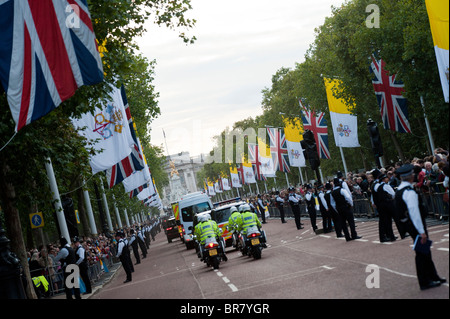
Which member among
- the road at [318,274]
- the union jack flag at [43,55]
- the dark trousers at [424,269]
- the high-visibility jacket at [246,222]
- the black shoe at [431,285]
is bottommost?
the road at [318,274]

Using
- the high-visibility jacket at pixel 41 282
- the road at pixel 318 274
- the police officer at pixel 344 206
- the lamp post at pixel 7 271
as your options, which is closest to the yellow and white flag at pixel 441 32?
the road at pixel 318 274

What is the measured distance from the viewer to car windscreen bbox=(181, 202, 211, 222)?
38688mm

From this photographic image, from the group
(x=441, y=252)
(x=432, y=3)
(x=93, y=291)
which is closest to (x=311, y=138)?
(x=93, y=291)

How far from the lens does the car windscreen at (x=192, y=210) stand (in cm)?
3869

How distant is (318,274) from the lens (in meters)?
14.1

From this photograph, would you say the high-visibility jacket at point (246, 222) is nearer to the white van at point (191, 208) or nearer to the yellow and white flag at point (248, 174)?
the white van at point (191, 208)

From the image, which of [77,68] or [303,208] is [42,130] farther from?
[303,208]

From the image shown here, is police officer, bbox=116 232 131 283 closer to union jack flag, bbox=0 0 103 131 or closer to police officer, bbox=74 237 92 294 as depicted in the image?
police officer, bbox=74 237 92 294

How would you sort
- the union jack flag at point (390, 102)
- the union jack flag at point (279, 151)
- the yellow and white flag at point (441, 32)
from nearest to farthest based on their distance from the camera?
the yellow and white flag at point (441, 32) → the union jack flag at point (390, 102) → the union jack flag at point (279, 151)

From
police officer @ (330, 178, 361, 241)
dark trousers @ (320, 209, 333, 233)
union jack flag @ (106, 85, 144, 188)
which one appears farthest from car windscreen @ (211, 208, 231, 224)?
police officer @ (330, 178, 361, 241)

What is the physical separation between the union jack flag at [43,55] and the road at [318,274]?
191 inches

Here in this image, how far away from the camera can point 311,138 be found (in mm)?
26047

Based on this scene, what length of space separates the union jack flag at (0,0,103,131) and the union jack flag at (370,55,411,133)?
21.2 meters

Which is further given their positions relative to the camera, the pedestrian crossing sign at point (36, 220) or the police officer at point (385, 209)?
the pedestrian crossing sign at point (36, 220)
